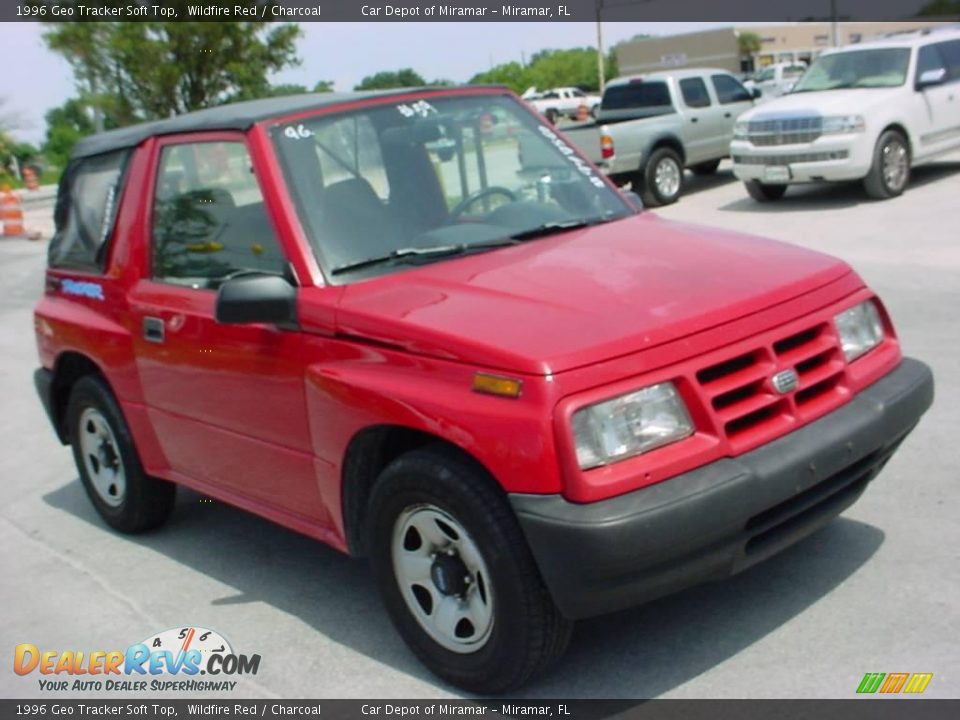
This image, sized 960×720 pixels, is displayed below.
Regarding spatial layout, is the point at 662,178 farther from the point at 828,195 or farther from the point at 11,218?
the point at 11,218

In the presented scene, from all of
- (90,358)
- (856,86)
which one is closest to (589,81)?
(856,86)

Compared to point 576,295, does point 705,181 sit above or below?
below

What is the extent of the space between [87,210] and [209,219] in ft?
3.99

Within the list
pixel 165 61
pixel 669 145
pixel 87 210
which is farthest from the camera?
pixel 165 61

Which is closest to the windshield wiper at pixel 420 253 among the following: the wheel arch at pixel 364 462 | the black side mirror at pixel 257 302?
the black side mirror at pixel 257 302

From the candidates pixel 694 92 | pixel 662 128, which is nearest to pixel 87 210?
pixel 662 128

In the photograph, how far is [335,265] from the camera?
14.0ft

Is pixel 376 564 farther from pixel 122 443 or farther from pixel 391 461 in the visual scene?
pixel 122 443

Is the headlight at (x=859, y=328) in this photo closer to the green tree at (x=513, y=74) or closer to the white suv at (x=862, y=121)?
the white suv at (x=862, y=121)

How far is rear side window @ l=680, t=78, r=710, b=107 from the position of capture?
17.9m

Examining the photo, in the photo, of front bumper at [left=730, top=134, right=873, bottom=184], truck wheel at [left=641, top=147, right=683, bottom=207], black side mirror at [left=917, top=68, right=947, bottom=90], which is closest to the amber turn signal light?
front bumper at [left=730, top=134, right=873, bottom=184]

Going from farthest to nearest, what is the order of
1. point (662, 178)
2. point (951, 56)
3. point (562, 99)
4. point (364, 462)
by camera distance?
1. point (562, 99)
2. point (662, 178)
3. point (951, 56)
4. point (364, 462)

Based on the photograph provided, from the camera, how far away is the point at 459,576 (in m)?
3.79

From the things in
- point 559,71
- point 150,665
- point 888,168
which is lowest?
point 559,71
